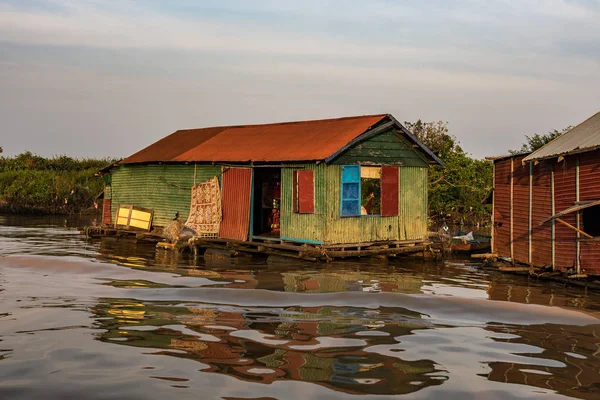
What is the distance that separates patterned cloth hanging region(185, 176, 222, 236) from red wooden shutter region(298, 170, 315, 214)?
4.02m

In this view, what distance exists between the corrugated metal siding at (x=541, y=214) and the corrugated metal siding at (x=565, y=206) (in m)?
0.35

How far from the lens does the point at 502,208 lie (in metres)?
19.0

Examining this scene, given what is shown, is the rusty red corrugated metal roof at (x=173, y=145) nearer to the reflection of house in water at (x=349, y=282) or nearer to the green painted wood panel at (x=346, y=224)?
the green painted wood panel at (x=346, y=224)

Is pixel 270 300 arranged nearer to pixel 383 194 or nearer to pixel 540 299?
pixel 540 299

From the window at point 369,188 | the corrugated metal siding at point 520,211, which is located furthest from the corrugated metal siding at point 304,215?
the corrugated metal siding at point 520,211

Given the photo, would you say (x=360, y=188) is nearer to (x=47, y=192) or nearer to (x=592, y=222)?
(x=592, y=222)

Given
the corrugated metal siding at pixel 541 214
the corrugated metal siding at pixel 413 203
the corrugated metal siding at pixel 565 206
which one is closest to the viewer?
the corrugated metal siding at pixel 565 206

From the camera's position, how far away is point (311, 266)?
18.4 m

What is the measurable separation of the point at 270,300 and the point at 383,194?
9.09m

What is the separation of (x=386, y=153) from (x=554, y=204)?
6108mm

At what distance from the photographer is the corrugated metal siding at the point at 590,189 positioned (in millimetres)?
14305

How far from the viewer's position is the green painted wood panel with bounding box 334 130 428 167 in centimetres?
1969

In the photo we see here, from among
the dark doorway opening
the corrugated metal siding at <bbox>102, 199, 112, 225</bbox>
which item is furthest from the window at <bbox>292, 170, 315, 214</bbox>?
the corrugated metal siding at <bbox>102, 199, 112, 225</bbox>

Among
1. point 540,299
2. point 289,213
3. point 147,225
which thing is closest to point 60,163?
point 147,225
